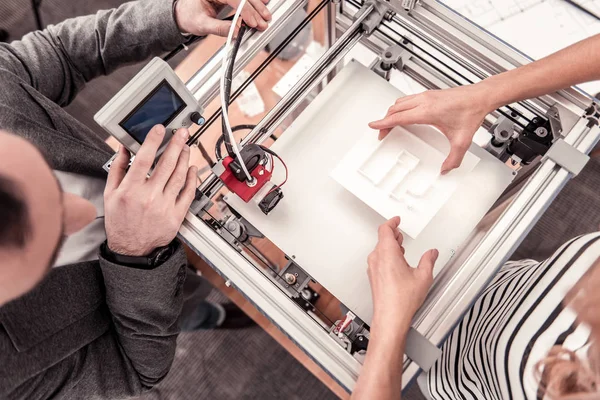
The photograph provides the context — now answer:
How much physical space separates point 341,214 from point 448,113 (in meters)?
0.27

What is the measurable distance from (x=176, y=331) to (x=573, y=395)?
2.44 ft

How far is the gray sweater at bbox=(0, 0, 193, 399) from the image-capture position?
2.61 ft

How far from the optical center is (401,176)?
0.80 m

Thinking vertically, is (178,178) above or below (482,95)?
below

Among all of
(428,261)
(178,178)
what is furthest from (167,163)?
(428,261)

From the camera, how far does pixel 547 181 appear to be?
29.5 inches

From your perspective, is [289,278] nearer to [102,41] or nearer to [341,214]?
[341,214]

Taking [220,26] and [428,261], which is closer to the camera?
[428,261]

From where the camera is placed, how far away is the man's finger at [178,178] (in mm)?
752

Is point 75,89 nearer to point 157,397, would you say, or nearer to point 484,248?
point 484,248

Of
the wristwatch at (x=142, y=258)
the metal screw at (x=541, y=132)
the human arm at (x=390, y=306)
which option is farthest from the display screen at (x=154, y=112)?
the metal screw at (x=541, y=132)

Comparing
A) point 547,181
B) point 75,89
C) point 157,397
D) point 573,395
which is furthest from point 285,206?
point 157,397

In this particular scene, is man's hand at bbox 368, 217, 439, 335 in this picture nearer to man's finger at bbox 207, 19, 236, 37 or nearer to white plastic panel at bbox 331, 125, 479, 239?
white plastic panel at bbox 331, 125, 479, 239

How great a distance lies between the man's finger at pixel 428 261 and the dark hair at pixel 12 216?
64 cm
